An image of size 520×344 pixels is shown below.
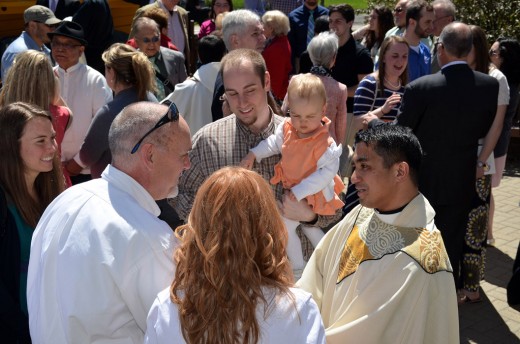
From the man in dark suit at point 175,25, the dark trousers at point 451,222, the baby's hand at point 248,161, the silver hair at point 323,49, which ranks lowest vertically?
the dark trousers at point 451,222

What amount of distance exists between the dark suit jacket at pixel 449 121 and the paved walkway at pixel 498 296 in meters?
0.96

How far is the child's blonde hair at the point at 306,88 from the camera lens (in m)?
3.78

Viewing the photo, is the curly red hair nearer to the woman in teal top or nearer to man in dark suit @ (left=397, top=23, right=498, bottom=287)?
the woman in teal top

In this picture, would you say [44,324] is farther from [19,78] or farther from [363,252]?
[19,78]

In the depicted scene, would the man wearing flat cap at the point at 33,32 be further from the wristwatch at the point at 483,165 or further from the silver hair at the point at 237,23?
the wristwatch at the point at 483,165

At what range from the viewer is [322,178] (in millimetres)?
3740

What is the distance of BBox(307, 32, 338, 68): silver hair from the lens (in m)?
5.77

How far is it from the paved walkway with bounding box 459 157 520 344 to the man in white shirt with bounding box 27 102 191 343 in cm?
323

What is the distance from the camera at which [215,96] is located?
4.88 metres

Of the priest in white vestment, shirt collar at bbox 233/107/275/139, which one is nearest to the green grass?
shirt collar at bbox 233/107/275/139

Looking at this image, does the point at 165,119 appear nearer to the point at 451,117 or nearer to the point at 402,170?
the point at 402,170

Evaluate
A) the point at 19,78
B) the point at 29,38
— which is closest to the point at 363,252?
the point at 19,78

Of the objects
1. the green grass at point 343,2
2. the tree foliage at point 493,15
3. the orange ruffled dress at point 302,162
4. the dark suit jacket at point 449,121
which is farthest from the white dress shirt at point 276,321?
the green grass at point 343,2

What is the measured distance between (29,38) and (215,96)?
2.79 m
